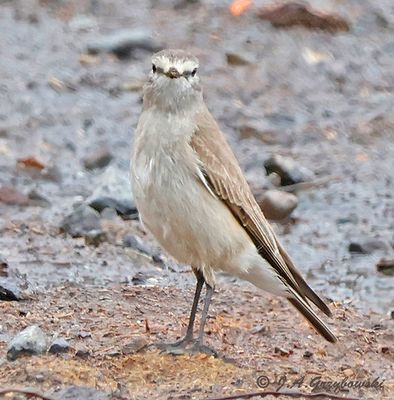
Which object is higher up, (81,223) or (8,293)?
(8,293)

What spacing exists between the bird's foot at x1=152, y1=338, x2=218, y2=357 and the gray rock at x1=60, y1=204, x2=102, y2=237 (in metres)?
3.00

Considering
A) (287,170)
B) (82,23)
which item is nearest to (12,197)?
(287,170)

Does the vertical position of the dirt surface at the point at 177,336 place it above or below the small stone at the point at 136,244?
above

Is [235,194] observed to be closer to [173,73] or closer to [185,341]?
[173,73]

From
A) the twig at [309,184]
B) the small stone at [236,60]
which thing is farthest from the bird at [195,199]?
the small stone at [236,60]

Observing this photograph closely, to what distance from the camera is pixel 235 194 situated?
28.3ft

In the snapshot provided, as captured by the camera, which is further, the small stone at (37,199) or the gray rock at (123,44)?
the gray rock at (123,44)

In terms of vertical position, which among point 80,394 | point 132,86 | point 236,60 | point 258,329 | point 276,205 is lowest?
point 132,86

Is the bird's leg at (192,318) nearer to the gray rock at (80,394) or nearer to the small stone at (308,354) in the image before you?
the small stone at (308,354)

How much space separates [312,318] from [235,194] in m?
0.97

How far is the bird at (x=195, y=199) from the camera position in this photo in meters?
8.16

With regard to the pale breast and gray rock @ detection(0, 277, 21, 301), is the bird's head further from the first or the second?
gray rock @ detection(0, 277, 21, 301)

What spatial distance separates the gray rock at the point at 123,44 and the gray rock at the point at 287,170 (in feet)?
9.48

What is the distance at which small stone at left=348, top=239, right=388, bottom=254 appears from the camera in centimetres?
1171
